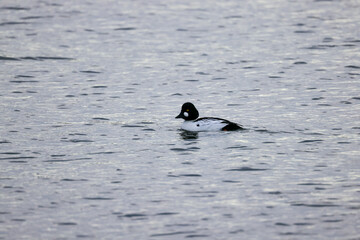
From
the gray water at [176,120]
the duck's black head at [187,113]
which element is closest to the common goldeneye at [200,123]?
the duck's black head at [187,113]

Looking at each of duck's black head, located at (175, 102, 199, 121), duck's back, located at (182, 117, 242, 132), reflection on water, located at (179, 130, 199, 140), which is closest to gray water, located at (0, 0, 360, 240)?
reflection on water, located at (179, 130, 199, 140)

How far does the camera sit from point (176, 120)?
789 inches

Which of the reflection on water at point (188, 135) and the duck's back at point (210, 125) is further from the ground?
the duck's back at point (210, 125)

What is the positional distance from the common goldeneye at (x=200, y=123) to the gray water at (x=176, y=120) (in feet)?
0.74

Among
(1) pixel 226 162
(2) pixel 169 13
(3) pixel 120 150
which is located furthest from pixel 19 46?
(1) pixel 226 162

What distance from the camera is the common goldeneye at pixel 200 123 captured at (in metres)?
18.1

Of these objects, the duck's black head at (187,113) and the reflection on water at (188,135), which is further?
the duck's black head at (187,113)

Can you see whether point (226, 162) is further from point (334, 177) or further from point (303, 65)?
point (303, 65)

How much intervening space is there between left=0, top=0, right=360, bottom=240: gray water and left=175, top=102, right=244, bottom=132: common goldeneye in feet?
0.74

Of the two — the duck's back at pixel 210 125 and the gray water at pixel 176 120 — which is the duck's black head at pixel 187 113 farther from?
the gray water at pixel 176 120

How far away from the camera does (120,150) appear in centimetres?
1666

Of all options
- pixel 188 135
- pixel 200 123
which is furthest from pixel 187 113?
pixel 188 135

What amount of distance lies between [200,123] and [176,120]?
1.58 m

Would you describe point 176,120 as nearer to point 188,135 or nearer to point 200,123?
point 200,123
